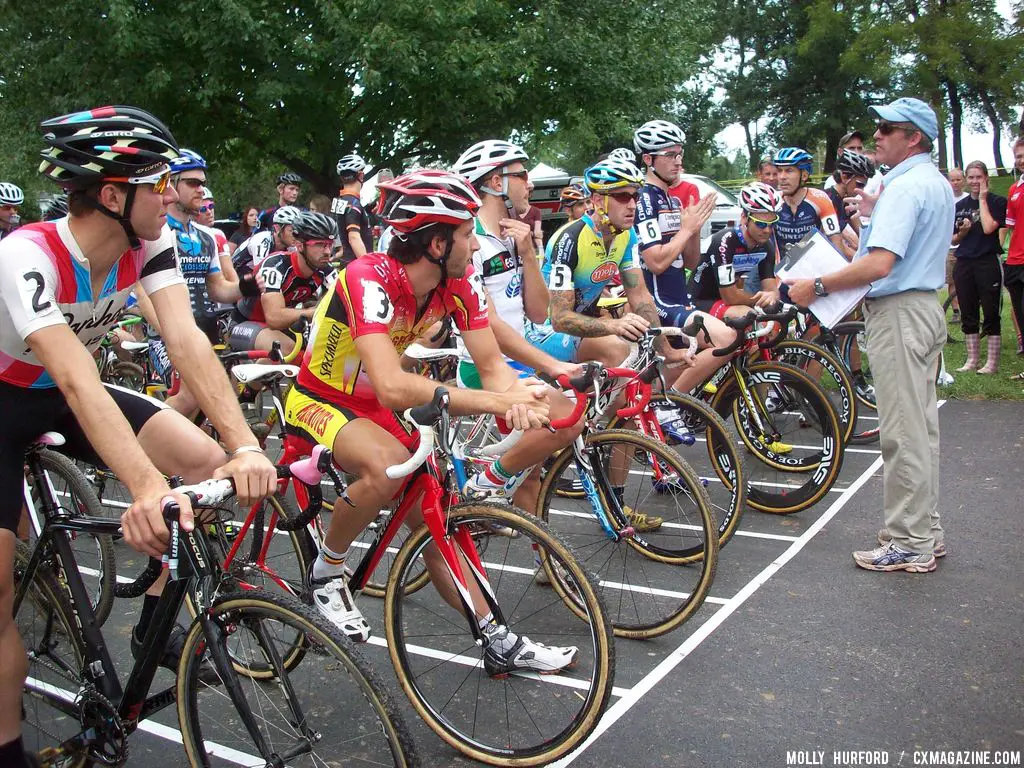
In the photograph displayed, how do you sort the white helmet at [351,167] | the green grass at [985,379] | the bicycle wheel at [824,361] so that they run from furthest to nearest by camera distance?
the white helmet at [351,167], the green grass at [985,379], the bicycle wheel at [824,361]

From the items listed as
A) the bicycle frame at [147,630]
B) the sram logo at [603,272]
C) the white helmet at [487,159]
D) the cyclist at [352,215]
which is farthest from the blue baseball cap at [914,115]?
A: the cyclist at [352,215]

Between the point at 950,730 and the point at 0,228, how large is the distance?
38.9 feet

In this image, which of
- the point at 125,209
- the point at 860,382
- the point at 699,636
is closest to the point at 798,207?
the point at 860,382

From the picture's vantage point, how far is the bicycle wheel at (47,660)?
3.14 meters

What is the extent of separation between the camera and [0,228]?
11516mm

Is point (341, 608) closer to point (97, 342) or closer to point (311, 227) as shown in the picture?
point (97, 342)

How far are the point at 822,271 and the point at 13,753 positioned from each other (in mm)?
4723

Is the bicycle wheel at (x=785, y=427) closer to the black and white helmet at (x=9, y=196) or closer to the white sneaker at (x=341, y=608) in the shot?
the white sneaker at (x=341, y=608)

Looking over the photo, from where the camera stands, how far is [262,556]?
159 inches

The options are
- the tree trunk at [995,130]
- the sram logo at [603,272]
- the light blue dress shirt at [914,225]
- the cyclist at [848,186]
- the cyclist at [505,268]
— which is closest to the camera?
the cyclist at [505,268]

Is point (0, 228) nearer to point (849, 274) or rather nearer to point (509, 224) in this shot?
point (509, 224)

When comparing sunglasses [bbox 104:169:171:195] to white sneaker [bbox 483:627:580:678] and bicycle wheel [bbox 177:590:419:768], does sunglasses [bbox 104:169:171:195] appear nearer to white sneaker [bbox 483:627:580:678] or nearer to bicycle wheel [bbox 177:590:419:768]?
bicycle wheel [bbox 177:590:419:768]

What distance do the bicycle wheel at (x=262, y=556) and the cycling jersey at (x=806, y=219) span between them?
567 cm

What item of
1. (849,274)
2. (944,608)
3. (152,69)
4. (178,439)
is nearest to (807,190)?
(849,274)
